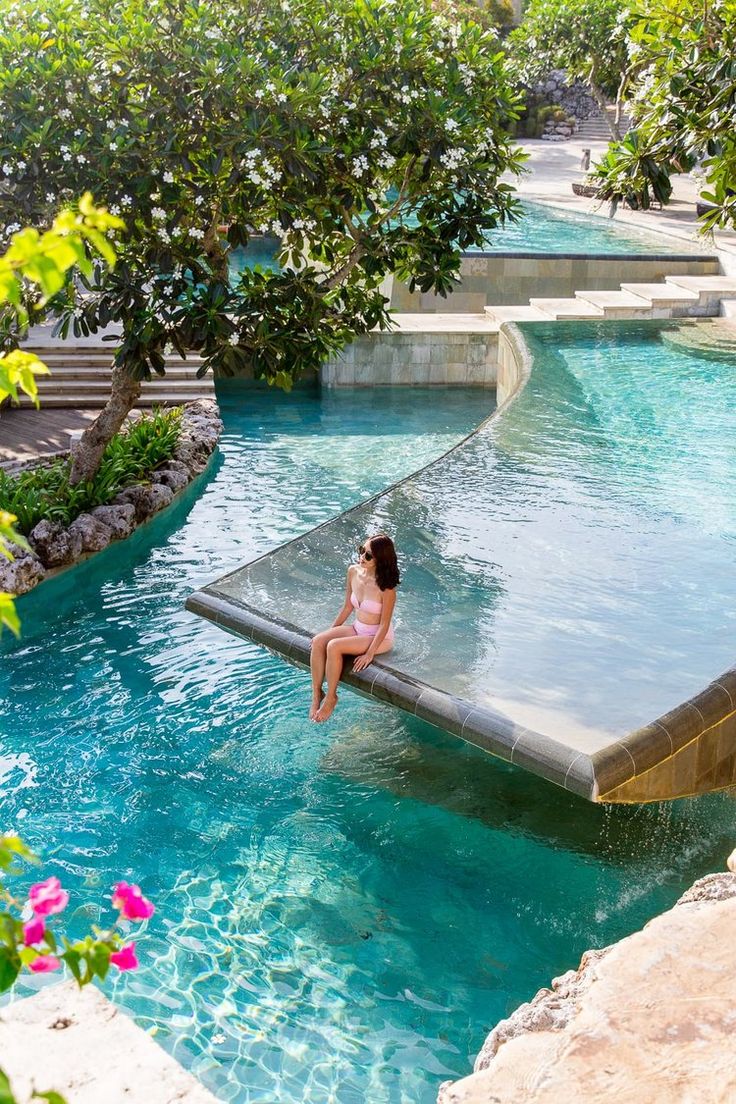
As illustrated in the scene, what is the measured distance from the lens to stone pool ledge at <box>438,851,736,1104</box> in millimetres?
3959

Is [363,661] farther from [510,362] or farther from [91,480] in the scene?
[510,362]

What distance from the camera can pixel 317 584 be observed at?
8461 millimetres

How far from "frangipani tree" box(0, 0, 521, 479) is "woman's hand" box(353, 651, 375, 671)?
406cm

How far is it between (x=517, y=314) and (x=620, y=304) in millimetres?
1719

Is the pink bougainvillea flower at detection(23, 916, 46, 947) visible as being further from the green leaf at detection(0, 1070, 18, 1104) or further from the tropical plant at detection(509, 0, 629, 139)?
the tropical plant at detection(509, 0, 629, 139)

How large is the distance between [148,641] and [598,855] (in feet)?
13.8

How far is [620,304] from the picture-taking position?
1930 centimetres

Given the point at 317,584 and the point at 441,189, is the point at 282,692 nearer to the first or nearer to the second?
the point at 317,584

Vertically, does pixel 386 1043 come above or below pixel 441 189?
below

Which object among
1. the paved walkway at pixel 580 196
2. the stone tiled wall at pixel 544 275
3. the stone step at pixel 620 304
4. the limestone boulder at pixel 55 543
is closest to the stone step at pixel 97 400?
the limestone boulder at pixel 55 543

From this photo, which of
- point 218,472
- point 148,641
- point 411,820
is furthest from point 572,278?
point 411,820

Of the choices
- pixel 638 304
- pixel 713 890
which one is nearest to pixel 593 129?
pixel 638 304

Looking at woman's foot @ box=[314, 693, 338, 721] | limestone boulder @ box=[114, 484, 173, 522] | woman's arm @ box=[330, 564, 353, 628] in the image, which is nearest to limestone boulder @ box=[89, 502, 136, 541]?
limestone boulder @ box=[114, 484, 173, 522]

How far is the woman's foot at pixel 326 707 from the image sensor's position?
726 centimetres
